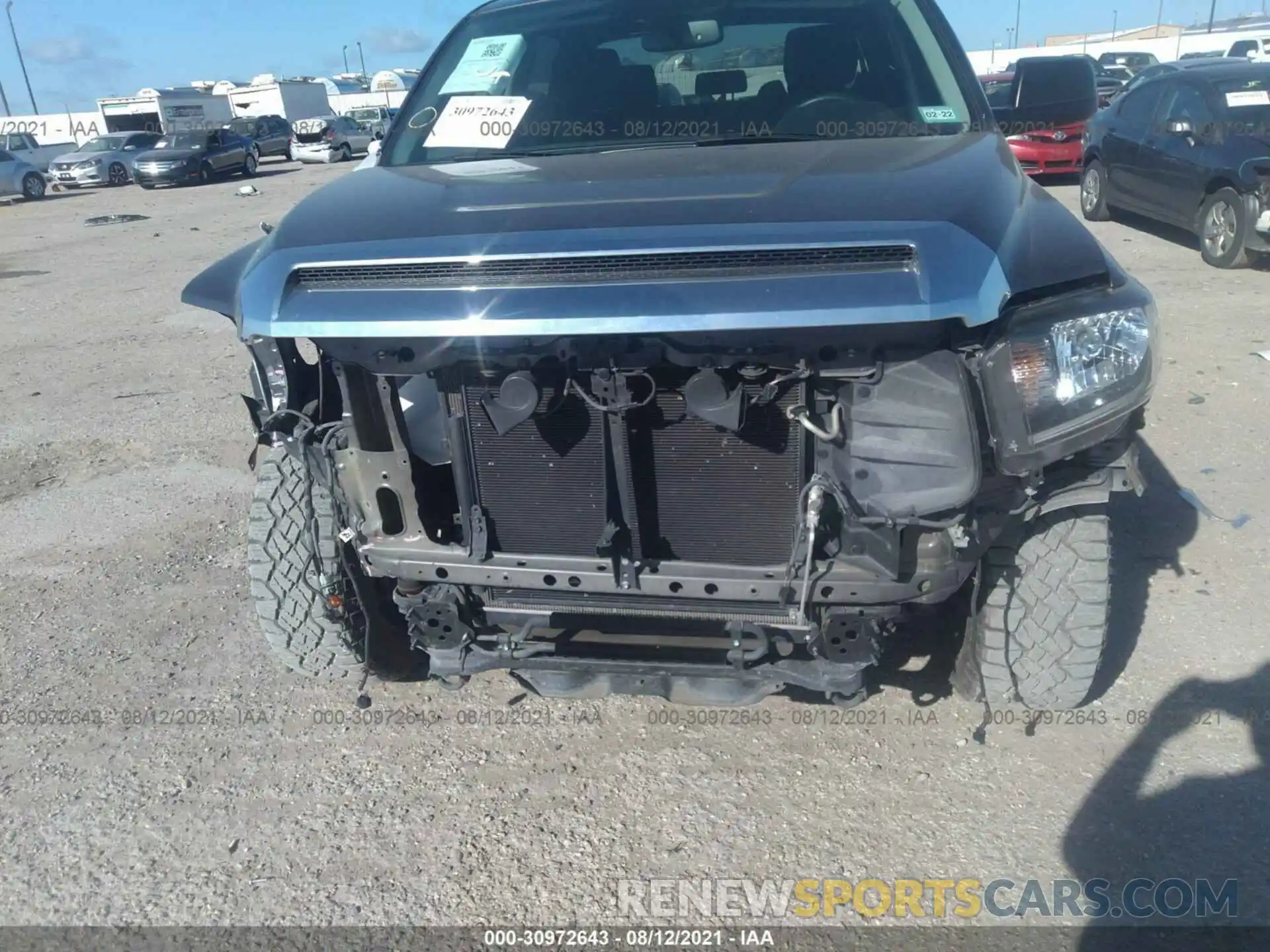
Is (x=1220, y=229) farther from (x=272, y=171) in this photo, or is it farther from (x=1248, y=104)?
(x=272, y=171)

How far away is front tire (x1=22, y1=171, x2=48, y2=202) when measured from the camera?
23125 millimetres

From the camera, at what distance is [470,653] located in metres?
2.62

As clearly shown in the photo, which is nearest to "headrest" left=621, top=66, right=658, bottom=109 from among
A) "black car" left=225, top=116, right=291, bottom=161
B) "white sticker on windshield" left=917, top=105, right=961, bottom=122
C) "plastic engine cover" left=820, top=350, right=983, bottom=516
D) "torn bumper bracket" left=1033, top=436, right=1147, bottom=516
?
"white sticker on windshield" left=917, top=105, right=961, bottom=122

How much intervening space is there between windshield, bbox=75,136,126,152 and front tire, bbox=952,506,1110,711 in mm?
29423

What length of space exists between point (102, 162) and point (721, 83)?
2732 cm

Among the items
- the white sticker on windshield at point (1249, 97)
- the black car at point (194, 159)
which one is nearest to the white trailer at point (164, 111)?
the black car at point (194, 159)

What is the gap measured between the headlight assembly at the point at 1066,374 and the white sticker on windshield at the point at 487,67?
2115mm

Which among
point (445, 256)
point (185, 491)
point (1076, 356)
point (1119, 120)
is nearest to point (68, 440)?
point (185, 491)

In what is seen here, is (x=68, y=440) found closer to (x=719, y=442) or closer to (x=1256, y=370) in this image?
(x=719, y=442)

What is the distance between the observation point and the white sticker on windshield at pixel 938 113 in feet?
10.1

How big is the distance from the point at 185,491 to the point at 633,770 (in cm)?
295

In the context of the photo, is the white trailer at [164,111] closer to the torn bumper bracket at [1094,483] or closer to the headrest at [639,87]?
the headrest at [639,87]

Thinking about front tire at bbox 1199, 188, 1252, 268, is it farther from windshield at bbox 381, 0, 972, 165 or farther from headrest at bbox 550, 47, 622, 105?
headrest at bbox 550, 47, 622, 105

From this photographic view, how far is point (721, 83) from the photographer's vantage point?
3.31 meters
